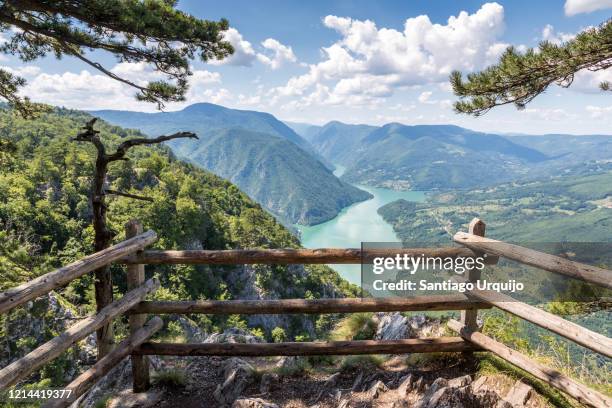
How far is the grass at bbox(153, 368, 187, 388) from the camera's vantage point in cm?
472

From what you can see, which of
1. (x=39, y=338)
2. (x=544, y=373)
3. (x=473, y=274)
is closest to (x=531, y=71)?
(x=473, y=274)

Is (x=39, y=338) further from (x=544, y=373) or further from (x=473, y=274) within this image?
(x=544, y=373)

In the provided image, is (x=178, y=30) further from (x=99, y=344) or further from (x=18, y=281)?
(x=18, y=281)

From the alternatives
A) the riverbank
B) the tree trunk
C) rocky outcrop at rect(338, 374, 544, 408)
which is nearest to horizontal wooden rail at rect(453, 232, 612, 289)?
rocky outcrop at rect(338, 374, 544, 408)

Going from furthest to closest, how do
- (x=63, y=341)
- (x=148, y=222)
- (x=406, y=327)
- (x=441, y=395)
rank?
(x=148, y=222), (x=406, y=327), (x=441, y=395), (x=63, y=341)

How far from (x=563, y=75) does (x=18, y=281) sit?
11.9 metres

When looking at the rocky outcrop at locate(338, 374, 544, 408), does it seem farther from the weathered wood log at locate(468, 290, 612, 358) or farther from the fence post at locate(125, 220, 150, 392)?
the fence post at locate(125, 220, 150, 392)

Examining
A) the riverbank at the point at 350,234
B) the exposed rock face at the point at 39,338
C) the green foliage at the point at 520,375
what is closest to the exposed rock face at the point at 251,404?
the green foliage at the point at 520,375

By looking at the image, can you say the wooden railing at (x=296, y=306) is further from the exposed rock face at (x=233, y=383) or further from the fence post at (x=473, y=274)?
the exposed rock face at (x=233, y=383)

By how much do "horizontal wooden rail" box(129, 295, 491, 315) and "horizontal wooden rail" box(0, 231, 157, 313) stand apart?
75cm

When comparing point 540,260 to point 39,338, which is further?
point 39,338

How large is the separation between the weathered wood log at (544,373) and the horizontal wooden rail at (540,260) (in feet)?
3.20

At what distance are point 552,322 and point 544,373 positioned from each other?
0.53 meters

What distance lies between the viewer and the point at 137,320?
15.1 feet
